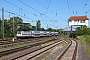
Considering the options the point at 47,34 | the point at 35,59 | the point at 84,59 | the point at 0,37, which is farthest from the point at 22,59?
the point at 47,34

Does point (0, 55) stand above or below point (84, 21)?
below

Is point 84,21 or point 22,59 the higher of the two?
point 84,21

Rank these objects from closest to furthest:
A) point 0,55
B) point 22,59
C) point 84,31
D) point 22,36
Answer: point 22,59, point 0,55, point 22,36, point 84,31

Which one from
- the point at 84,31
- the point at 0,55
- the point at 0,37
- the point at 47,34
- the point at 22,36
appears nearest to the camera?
the point at 0,55

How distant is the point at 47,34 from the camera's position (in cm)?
8206

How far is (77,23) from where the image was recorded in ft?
272

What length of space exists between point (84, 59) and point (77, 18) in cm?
7137

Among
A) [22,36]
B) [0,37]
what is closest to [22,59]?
[0,37]

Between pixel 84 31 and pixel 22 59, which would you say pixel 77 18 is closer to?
pixel 84 31

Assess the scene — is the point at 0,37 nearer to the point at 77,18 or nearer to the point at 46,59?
the point at 46,59

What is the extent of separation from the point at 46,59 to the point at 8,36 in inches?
1552

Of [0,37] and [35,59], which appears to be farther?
[0,37]

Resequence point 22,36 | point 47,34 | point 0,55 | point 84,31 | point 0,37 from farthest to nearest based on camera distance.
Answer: point 47,34 < point 84,31 < point 22,36 < point 0,37 < point 0,55

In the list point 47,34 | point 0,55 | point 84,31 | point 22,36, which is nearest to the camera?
point 0,55
